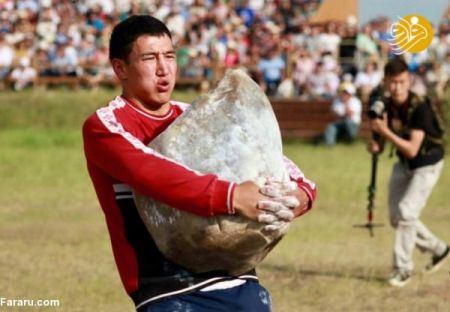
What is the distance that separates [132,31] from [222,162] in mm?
727

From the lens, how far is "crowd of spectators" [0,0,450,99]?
27.3m

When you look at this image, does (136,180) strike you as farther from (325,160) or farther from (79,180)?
(325,160)

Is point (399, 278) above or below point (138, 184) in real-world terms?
below

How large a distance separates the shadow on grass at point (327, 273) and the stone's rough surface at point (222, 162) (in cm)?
678

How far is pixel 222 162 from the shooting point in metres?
4.69

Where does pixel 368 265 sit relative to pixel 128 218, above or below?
below

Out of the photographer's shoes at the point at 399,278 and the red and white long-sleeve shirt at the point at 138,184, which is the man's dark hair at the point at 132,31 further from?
the photographer's shoes at the point at 399,278

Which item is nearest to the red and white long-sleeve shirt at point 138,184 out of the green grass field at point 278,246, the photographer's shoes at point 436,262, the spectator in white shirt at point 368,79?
the green grass field at point 278,246

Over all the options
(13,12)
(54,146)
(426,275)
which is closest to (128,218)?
(426,275)

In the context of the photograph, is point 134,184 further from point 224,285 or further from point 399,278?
point 399,278

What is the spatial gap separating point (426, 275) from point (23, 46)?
19161 mm

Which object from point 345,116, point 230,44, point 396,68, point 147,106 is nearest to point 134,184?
point 147,106

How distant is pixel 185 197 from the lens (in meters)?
4.60

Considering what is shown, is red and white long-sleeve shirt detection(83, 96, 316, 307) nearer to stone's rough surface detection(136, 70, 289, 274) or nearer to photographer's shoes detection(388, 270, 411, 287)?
stone's rough surface detection(136, 70, 289, 274)
